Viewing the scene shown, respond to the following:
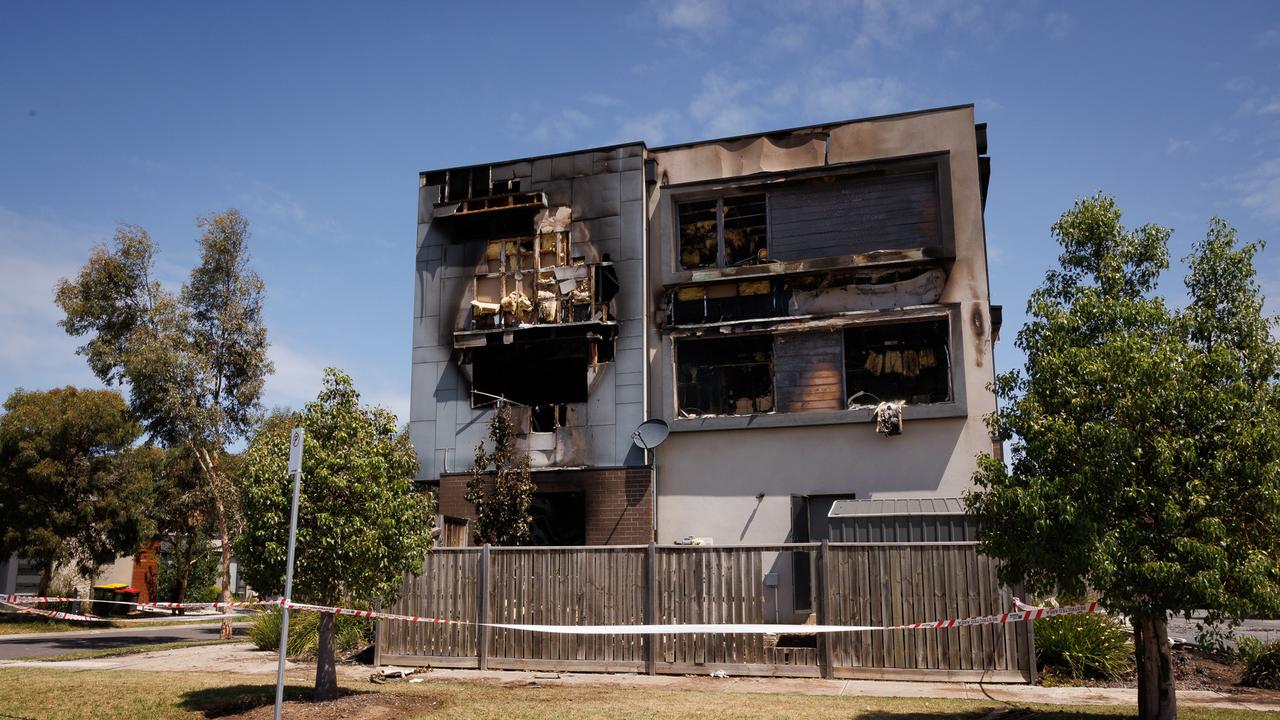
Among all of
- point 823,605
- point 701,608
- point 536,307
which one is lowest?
Result: point 701,608

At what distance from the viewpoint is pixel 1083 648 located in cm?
1331

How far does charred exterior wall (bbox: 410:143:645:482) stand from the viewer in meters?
20.6

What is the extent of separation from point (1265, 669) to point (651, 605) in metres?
8.40

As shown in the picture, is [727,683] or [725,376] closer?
[727,683]

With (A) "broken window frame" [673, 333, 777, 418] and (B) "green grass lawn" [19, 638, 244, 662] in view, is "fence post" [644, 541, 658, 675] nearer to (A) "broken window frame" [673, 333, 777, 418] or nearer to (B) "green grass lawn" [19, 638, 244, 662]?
(A) "broken window frame" [673, 333, 777, 418]

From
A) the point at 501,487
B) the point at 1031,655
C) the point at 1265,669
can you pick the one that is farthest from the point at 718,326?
the point at 1265,669

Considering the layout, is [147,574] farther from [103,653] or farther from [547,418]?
[547,418]

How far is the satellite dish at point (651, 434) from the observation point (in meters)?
19.7

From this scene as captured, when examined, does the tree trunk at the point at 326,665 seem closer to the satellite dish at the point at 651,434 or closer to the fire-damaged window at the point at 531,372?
the satellite dish at the point at 651,434

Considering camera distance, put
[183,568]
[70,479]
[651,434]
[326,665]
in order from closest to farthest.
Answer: [326,665], [651,434], [70,479], [183,568]

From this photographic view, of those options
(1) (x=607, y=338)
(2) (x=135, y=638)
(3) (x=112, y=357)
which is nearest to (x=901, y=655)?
(1) (x=607, y=338)

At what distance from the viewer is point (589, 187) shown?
21.6 metres

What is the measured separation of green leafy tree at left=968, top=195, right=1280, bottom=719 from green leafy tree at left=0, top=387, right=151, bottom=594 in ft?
104

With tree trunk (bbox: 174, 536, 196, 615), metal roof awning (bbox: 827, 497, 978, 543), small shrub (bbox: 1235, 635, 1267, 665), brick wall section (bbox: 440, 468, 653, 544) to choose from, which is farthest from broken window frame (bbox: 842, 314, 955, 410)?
tree trunk (bbox: 174, 536, 196, 615)
